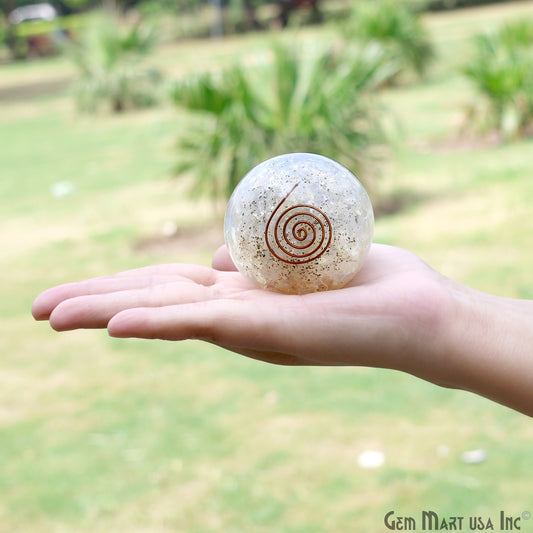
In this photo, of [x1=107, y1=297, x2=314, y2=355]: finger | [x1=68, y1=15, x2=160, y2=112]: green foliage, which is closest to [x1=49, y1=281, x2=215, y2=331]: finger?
[x1=107, y1=297, x2=314, y2=355]: finger

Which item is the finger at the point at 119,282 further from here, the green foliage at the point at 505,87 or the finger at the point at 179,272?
the green foliage at the point at 505,87

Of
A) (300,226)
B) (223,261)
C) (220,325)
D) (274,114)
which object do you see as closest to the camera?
(220,325)

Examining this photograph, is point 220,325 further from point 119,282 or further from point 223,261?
point 223,261

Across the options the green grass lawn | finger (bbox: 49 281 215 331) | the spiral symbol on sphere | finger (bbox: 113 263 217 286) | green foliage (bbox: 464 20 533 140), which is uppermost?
the spiral symbol on sphere

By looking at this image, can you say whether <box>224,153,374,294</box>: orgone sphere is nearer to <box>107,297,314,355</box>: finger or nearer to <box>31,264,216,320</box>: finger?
<box>31,264,216,320</box>: finger

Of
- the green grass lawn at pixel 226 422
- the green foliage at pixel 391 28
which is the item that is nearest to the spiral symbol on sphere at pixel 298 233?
the green grass lawn at pixel 226 422

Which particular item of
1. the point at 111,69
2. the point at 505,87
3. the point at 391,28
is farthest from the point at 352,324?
the point at 111,69

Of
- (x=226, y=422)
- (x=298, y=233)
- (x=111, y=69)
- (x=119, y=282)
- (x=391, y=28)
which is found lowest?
(x=226, y=422)
